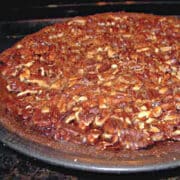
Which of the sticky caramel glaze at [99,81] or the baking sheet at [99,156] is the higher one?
the baking sheet at [99,156]

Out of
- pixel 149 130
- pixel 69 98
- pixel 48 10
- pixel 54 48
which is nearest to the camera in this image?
pixel 149 130

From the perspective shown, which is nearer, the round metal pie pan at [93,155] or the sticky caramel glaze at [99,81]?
the round metal pie pan at [93,155]

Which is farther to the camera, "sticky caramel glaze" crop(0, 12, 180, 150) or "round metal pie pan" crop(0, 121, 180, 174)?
"sticky caramel glaze" crop(0, 12, 180, 150)

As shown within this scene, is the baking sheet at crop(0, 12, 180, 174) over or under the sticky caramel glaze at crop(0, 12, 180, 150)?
over

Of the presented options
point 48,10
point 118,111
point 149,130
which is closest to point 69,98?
point 118,111

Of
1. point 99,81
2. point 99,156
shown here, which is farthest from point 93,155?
point 99,81

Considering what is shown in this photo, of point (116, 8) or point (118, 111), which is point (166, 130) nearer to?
point (118, 111)
